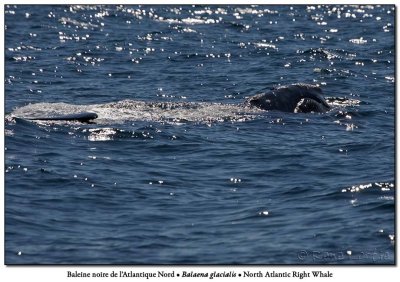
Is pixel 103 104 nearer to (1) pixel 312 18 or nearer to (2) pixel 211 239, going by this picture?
(2) pixel 211 239

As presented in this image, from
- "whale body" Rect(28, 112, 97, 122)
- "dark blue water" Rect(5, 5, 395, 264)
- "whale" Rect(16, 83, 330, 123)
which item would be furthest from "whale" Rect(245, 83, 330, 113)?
"whale body" Rect(28, 112, 97, 122)

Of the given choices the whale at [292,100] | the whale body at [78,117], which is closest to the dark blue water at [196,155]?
the whale body at [78,117]

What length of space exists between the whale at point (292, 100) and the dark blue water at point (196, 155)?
455 millimetres

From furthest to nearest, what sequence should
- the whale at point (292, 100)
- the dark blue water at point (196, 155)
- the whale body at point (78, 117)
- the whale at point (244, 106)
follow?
the whale at point (292, 100)
the whale at point (244, 106)
the whale body at point (78, 117)
the dark blue water at point (196, 155)

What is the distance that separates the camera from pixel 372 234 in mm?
16859

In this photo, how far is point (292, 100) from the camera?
94.4 feet

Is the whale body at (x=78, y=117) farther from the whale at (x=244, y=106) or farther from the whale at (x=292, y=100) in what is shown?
the whale at (x=292, y=100)

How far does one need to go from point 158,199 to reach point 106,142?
16.4 ft

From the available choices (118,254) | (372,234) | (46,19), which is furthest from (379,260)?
(46,19)

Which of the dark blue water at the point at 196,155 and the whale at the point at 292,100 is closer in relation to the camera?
the dark blue water at the point at 196,155

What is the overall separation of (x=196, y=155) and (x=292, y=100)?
6400 mm

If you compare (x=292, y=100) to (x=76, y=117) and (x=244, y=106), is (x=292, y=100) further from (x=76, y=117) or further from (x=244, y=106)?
(x=76, y=117)

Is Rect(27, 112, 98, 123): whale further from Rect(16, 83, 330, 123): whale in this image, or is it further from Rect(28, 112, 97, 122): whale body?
Rect(16, 83, 330, 123): whale

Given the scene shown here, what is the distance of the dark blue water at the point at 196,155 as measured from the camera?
16.5 meters
